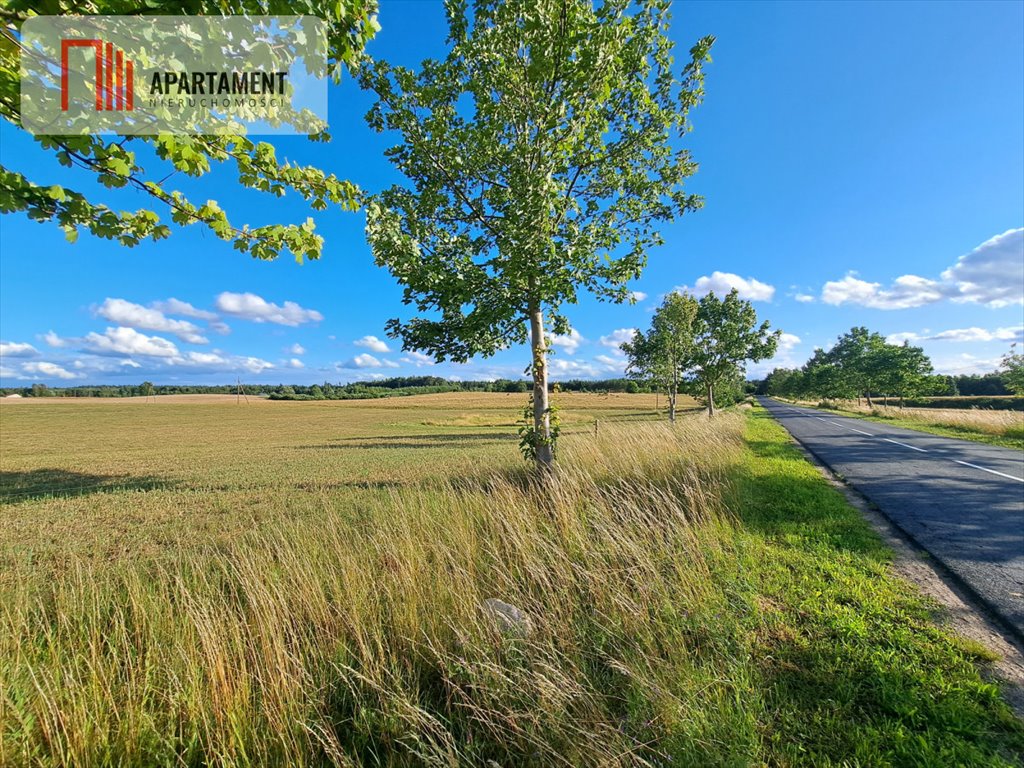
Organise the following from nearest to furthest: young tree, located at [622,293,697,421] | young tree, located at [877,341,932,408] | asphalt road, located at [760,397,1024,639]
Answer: asphalt road, located at [760,397,1024,639], young tree, located at [622,293,697,421], young tree, located at [877,341,932,408]

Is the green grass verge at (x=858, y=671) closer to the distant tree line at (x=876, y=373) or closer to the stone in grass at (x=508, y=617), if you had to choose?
the stone in grass at (x=508, y=617)

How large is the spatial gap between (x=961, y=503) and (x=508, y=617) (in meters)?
8.39

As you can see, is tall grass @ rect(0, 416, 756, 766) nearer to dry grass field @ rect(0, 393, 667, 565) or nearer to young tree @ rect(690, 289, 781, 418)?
dry grass field @ rect(0, 393, 667, 565)

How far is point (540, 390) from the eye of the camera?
7051 mm

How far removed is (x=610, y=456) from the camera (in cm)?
820

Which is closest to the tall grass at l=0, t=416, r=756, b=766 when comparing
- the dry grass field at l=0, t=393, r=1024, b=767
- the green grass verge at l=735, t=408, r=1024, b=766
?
the dry grass field at l=0, t=393, r=1024, b=767

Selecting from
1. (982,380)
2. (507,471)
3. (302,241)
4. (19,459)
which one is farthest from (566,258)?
(982,380)

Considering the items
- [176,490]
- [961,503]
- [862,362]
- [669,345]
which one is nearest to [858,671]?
[961,503]

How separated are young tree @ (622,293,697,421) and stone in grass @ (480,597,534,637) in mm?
20394

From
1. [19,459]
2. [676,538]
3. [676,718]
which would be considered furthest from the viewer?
[19,459]

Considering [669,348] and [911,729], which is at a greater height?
[669,348]

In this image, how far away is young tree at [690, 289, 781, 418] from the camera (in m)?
23.9

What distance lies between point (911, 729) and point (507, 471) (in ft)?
23.2

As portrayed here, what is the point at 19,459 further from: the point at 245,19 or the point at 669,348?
the point at 669,348
